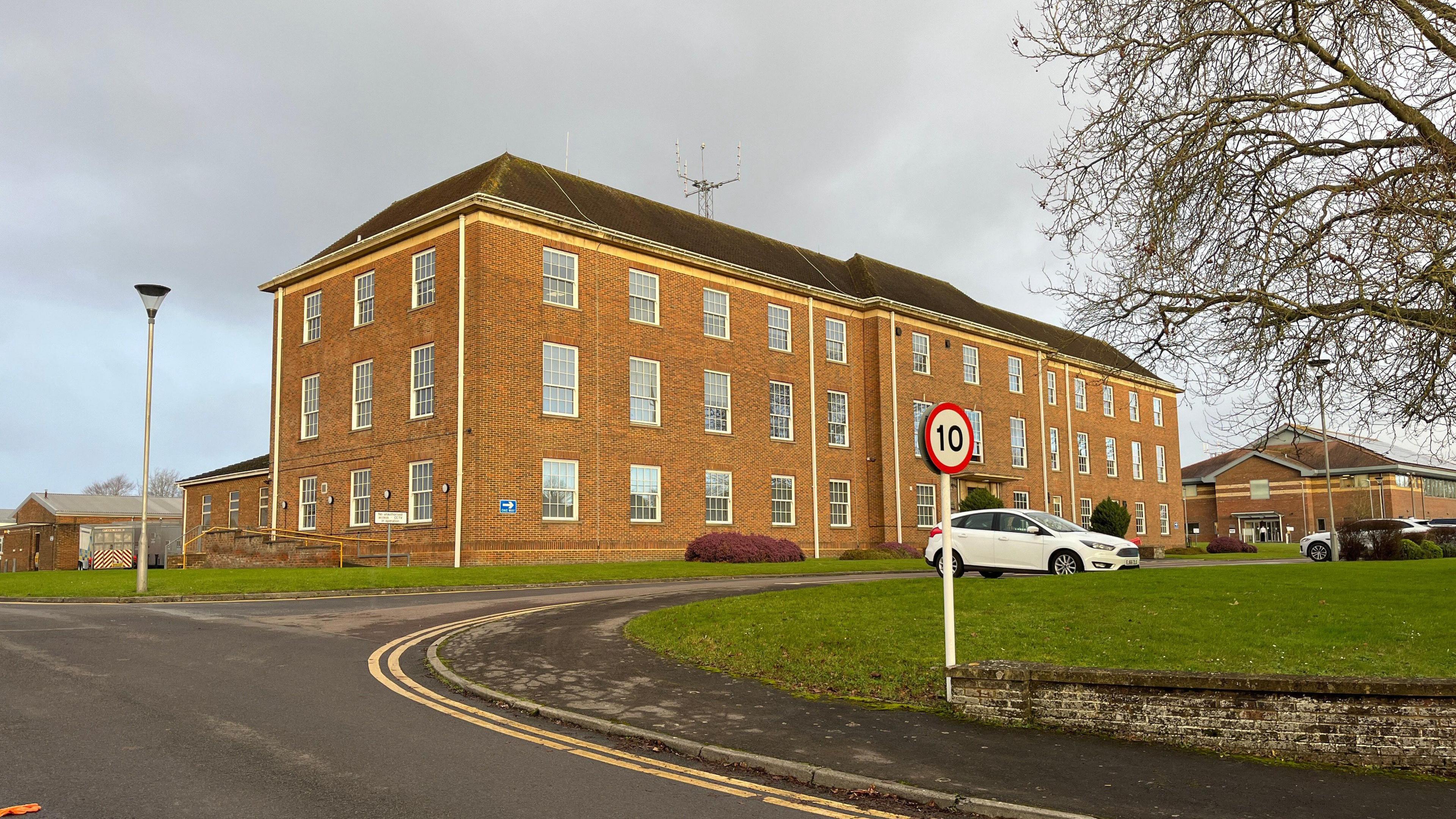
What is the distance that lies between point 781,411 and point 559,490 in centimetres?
1152

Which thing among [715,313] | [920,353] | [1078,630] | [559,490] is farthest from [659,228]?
[1078,630]

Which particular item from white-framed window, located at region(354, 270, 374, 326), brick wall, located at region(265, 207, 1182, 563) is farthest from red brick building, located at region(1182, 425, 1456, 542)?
white-framed window, located at region(354, 270, 374, 326)

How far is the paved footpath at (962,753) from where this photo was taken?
6.23 m

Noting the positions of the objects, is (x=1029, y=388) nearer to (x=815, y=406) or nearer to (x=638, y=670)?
(x=815, y=406)

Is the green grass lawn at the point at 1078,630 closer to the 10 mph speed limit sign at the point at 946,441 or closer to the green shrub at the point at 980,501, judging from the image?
the 10 mph speed limit sign at the point at 946,441

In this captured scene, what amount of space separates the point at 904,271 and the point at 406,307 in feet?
91.5

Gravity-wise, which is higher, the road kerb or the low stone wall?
the low stone wall

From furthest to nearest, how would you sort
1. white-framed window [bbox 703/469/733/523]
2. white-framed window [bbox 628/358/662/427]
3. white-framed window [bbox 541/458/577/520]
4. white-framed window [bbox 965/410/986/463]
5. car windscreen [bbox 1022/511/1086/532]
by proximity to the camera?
1. white-framed window [bbox 965/410/986/463]
2. white-framed window [bbox 703/469/733/523]
3. white-framed window [bbox 628/358/662/427]
4. white-framed window [bbox 541/458/577/520]
5. car windscreen [bbox 1022/511/1086/532]

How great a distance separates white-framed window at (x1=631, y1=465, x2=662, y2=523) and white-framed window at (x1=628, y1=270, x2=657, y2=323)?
5339 millimetres

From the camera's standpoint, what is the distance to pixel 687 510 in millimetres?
36250

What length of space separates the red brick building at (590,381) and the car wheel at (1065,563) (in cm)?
495

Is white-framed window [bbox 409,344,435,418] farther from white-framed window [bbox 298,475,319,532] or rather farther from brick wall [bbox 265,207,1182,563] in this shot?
white-framed window [bbox 298,475,319,532]

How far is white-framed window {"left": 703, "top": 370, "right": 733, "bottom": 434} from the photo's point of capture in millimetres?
37844

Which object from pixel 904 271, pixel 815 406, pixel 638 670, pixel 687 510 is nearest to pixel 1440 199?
pixel 638 670
